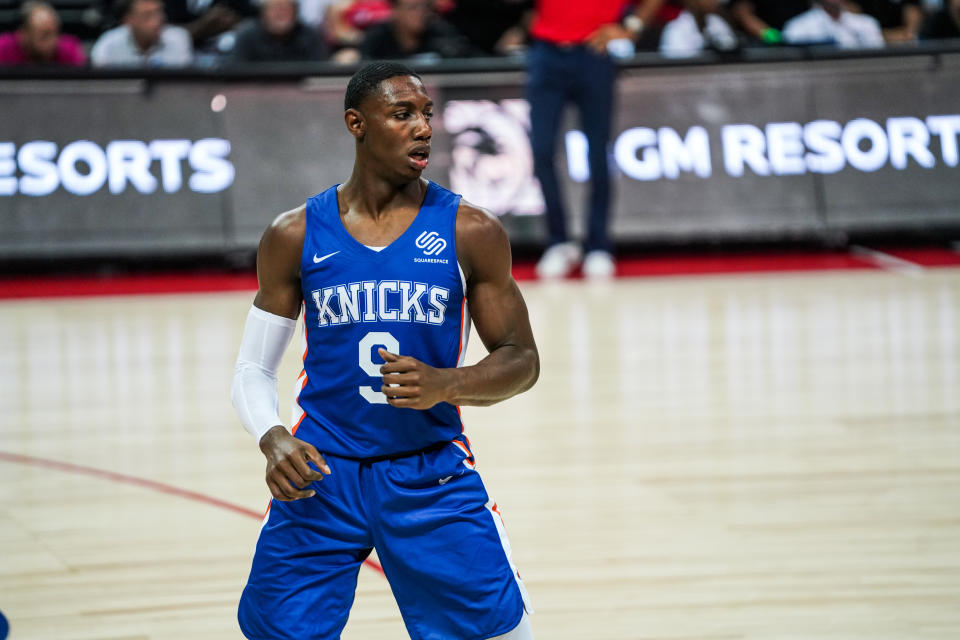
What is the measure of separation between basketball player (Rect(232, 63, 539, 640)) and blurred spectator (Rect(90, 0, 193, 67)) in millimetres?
8415

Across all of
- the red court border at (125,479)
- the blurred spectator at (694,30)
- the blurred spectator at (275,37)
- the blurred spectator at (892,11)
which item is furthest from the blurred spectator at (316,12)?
the red court border at (125,479)

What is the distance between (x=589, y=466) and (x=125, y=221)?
5.91 metres

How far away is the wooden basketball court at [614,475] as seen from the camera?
3.81m

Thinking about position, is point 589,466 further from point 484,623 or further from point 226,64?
point 226,64

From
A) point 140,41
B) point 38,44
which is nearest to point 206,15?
point 140,41

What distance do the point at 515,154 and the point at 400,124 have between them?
25.8ft

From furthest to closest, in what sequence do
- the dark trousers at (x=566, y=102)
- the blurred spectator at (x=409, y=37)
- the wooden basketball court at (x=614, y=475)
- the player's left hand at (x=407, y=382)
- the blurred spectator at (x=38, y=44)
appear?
the blurred spectator at (x=409, y=37), the blurred spectator at (x=38, y=44), the dark trousers at (x=566, y=102), the wooden basketball court at (x=614, y=475), the player's left hand at (x=407, y=382)

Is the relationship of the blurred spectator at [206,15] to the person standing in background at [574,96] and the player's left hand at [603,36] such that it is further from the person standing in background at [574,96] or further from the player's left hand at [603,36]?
the player's left hand at [603,36]

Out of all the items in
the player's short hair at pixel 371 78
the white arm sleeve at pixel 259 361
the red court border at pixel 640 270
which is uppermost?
the player's short hair at pixel 371 78

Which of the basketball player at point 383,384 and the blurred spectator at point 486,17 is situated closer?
the basketball player at point 383,384

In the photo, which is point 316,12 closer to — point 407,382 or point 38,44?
point 38,44

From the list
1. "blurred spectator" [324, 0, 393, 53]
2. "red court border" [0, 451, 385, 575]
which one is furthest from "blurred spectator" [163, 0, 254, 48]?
"red court border" [0, 451, 385, 575]

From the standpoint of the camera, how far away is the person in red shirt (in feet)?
31.3

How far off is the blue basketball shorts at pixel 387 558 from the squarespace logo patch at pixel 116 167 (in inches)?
304
